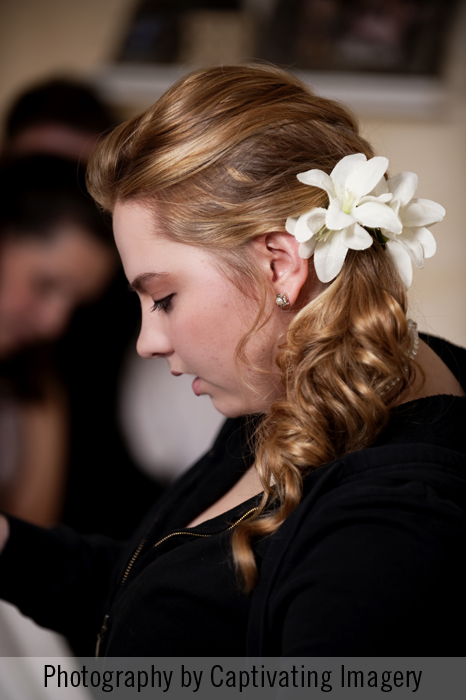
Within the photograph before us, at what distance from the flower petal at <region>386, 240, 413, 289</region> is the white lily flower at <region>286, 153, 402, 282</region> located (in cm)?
4

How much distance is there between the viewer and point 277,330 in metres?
0.73

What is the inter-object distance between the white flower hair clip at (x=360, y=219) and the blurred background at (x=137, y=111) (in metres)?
0.89

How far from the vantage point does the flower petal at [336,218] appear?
64 cm

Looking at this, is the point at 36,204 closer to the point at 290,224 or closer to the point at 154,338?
the point at 154,338

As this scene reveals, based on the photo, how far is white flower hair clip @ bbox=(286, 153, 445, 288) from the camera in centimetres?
65

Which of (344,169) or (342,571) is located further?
(344,169)

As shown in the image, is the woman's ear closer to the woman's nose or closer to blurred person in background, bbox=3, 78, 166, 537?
the woman's nose

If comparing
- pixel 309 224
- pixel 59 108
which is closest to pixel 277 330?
pixel 309 224

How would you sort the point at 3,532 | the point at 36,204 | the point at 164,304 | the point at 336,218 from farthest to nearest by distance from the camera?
1. the point at 36,204
2. the point at 3,532
3. the point at 164,304
4. the point at 336,218

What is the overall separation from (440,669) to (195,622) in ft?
0.90

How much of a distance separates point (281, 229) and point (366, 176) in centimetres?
11

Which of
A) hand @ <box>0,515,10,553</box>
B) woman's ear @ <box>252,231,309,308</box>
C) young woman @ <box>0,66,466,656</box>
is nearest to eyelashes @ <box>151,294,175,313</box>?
young woman @ <box>0,66,466,656</box>

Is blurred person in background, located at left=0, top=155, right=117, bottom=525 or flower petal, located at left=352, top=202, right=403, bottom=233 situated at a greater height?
flower petal, located at left=352, top=202, right=403, bottom=233

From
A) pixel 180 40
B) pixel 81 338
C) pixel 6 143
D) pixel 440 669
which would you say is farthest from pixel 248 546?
pixel 180 40
